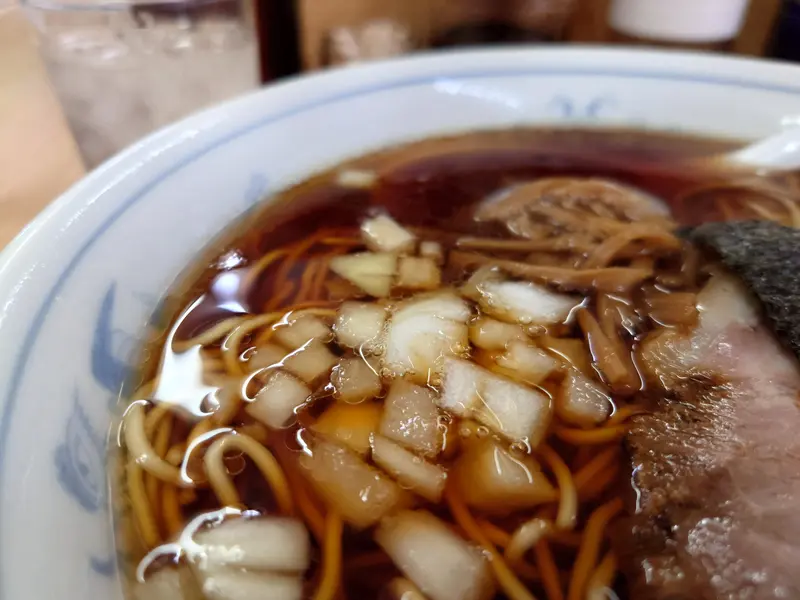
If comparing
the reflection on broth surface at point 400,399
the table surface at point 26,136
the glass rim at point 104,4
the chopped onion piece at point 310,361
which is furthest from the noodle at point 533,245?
the glass rim at point 104,4

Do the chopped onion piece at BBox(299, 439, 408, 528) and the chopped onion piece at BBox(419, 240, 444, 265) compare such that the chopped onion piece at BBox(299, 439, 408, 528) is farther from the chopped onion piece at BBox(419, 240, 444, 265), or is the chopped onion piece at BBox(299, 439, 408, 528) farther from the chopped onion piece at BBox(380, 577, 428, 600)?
the chopped onion piece at BBox(419, 240, 444, 265)

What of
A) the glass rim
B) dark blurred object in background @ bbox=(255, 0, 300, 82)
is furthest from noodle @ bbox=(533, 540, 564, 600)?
dark blurred object in background @ bbox=(255, 0, 300, 82)

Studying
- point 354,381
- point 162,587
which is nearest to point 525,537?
point 354,381

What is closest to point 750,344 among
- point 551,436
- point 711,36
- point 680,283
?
point 680,283

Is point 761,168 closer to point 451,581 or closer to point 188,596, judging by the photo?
point 451,581

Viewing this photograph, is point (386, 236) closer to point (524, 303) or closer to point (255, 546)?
point (524, 303)
